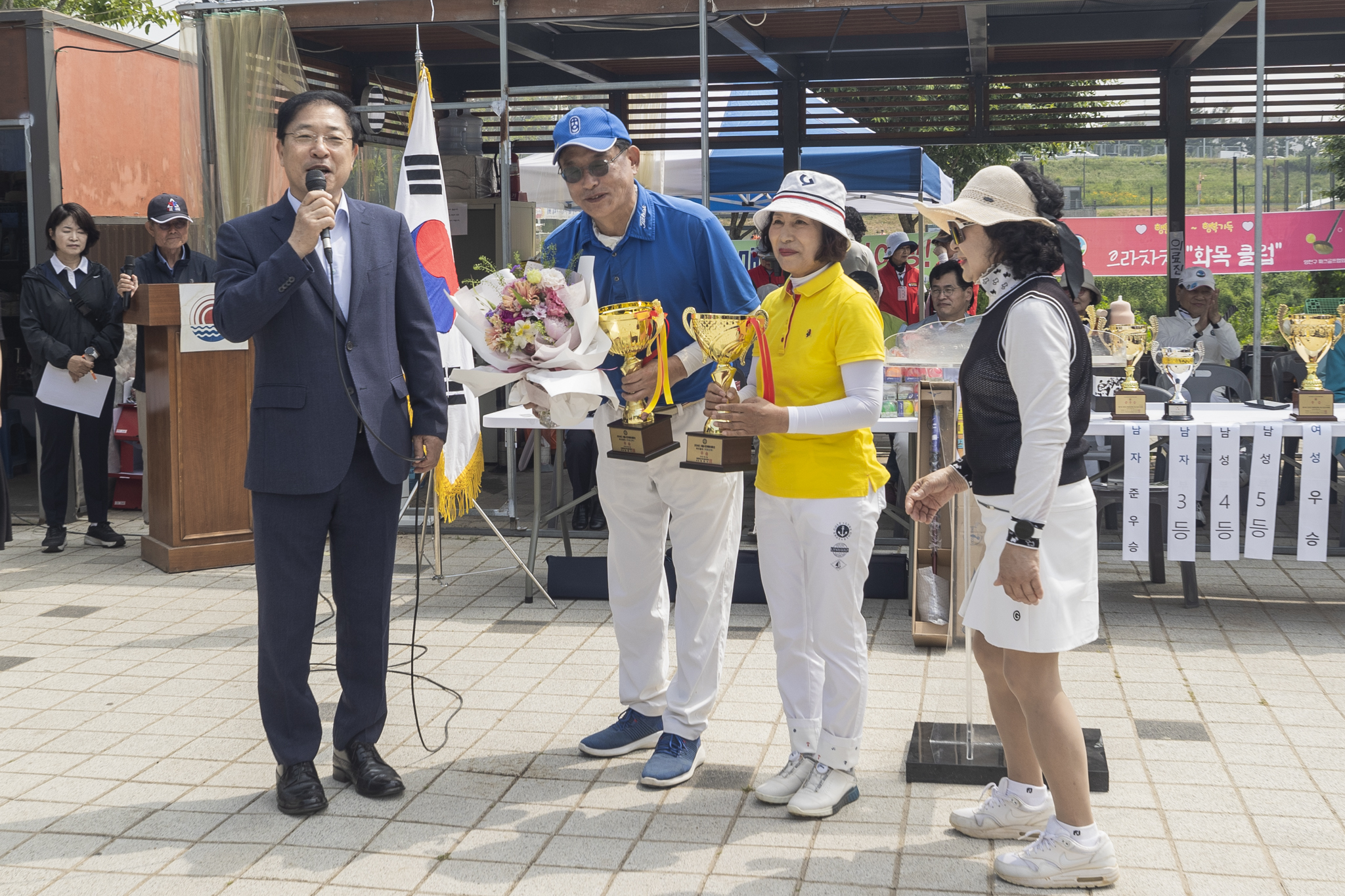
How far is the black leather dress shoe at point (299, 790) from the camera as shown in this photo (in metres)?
3.56

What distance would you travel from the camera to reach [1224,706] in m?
4.48

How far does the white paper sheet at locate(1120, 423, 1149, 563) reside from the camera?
222 inches

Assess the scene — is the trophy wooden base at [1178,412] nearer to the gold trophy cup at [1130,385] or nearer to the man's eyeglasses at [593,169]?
the gold trophy cup at [1130,385]

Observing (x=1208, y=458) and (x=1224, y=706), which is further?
(x=1208, y=458)

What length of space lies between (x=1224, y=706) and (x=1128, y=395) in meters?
1.83

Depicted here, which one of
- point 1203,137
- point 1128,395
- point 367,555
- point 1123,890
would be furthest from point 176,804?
point 1203,137

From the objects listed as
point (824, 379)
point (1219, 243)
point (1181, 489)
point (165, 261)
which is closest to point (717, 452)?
point (824, 379)

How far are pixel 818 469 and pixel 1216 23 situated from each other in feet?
26.4

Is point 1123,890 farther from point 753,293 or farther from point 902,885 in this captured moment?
point 753,293

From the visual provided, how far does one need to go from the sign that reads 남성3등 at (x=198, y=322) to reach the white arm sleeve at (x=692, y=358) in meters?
4.00

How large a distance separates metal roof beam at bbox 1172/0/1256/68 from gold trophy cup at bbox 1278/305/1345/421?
4201 mm

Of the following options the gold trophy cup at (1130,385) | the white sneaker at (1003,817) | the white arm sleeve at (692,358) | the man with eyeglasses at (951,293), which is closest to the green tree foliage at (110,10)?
the man with eyeglasses at (951,293)

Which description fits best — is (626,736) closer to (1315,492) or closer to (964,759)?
(964,759)

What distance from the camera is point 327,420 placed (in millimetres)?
3492
